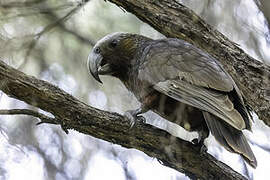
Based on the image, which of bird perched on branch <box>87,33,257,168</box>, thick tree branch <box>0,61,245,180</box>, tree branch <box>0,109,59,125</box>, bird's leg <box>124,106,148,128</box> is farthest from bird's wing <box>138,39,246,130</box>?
tree branch <box>0,109,59,125</box>

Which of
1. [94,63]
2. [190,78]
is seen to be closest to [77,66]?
[94,63]

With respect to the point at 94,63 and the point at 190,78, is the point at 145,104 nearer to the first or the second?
the point at 190,78

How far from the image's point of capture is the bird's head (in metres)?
2.91

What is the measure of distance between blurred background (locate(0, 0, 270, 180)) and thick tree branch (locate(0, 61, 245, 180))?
14 cm

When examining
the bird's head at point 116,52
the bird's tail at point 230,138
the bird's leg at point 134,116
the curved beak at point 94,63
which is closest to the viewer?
the bird's tail at point 230,138

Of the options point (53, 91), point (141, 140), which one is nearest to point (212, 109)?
point (141, 140)

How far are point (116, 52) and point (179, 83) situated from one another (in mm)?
723

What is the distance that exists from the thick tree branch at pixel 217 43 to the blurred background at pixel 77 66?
0.06m

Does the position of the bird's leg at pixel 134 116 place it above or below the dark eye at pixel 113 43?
below

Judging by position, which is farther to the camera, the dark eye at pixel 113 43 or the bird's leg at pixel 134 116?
the dark eye at pixel 113 43

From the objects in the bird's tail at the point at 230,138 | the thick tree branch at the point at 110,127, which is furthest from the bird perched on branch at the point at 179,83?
the thick tree branch at the point at 110,127

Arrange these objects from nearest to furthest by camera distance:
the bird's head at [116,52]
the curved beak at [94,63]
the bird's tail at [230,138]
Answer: the bird's tail at [230,138] < the curved beak at [94,63] < the bird's head at [116,52]

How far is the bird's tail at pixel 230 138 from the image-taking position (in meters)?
2.22

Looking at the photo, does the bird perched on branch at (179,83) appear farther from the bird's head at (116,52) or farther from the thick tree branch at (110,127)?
the thick tree branch at (110,127)
